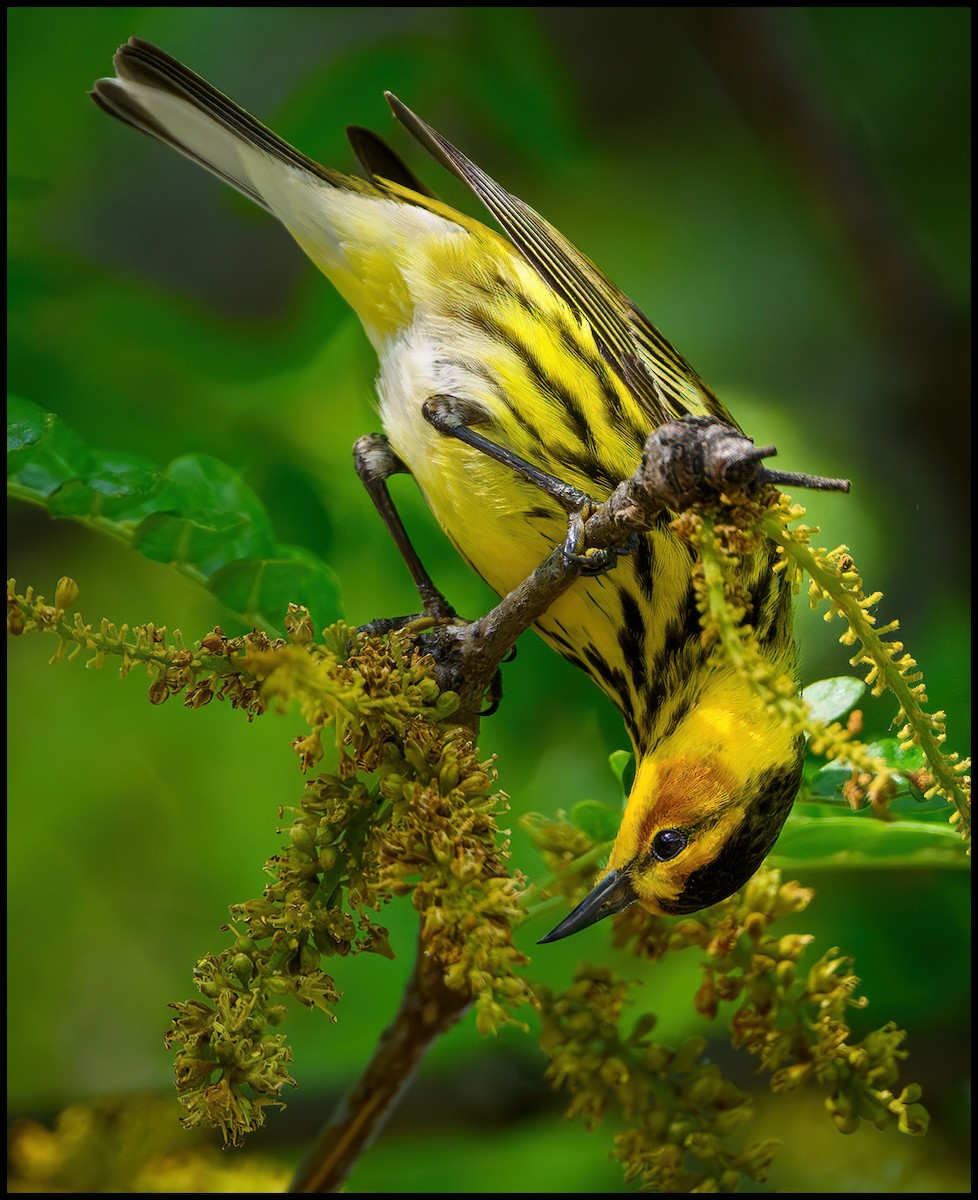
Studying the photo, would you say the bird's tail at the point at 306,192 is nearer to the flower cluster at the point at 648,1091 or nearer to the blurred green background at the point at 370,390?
the blurred green background at the point at 370,390

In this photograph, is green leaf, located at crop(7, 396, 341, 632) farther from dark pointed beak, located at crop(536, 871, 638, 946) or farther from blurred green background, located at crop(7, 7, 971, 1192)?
dark pointed beak, located at crop(536, 871, 638, 946)

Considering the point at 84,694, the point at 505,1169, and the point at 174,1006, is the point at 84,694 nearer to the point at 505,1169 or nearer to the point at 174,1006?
the point at 505,1169

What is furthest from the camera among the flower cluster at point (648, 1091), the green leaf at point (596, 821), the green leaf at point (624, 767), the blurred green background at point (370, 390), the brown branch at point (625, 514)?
the blurred green background at point (370, 390)

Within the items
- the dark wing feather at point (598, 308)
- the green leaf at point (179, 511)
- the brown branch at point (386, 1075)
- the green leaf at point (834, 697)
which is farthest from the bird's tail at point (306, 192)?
the brown branch at point (386, 1075)

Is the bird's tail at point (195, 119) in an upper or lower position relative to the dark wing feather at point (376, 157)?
lower

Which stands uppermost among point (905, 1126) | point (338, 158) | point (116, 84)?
point (338, 158)

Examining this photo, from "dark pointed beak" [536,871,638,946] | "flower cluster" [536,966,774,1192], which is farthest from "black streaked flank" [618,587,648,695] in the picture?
"flower cluster" [536,966,774,1192]

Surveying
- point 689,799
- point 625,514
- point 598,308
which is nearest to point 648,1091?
point 689,799

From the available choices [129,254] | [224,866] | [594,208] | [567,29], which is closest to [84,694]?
[224,866]
